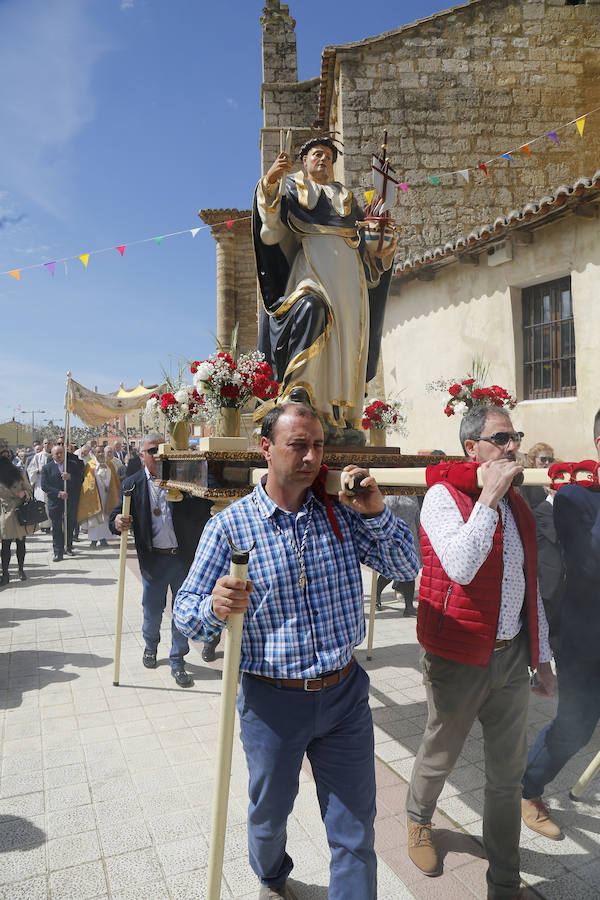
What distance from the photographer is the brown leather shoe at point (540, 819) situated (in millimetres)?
3133

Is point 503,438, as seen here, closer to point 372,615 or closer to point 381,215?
point 381,215

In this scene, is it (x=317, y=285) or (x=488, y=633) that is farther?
(x=317, y=285)

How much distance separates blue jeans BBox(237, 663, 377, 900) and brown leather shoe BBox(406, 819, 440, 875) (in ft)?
2.92

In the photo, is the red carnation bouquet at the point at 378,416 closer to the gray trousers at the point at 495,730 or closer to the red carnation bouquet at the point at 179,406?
the red carnation bouquet at the point at 179,406

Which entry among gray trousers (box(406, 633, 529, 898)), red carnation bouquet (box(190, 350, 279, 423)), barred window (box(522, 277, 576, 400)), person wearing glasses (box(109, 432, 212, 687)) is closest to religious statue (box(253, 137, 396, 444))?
red carnation bouquet (box(190, 350, 279, 423))

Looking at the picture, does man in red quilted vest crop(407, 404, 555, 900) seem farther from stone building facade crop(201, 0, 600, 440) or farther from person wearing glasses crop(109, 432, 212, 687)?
stone building facade crop(201, 0, 600, 440)

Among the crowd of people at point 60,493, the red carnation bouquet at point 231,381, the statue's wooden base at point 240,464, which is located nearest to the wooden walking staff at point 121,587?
the statue's wooden base at point 240,464

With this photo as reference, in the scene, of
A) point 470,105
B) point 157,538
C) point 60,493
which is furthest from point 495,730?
point 470,105

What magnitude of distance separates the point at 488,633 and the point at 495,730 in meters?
0.48

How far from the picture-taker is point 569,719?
3049 millimetres

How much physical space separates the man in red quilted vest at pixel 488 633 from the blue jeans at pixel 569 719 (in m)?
0.35

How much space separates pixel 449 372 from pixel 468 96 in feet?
22.7

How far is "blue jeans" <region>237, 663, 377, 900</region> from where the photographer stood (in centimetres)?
215

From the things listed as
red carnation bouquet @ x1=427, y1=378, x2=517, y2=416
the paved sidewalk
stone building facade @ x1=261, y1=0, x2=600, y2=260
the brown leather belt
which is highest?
stone building facade @ x1=261, y1=0, x2=600, y2=260
